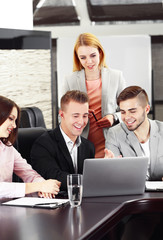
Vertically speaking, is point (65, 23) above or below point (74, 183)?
above

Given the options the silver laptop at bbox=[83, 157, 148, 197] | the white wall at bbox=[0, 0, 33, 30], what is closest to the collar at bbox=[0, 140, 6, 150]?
the silver laptop at bbox=[83, 157, 148, 197]

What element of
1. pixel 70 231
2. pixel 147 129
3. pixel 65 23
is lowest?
pixel 70 231

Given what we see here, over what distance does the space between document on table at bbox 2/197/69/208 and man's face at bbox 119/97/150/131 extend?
2.89 feet

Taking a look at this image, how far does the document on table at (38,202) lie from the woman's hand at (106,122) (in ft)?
3.42

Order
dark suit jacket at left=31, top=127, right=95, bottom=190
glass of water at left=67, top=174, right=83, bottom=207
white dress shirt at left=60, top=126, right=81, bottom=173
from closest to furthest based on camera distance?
glass of water at left=67, top=174, right=83, bottom=207
dark suit jacket at left=31, top=127, right=95, bottom=190
white dress shirt at left=60, top=126, right=81, bottom=173

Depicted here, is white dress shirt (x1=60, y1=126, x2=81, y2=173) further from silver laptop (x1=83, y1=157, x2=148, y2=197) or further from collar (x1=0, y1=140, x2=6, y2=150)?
silver laptop (x1=83, y1=157, x2=148, y2=197)

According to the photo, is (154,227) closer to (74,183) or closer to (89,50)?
(74,183)

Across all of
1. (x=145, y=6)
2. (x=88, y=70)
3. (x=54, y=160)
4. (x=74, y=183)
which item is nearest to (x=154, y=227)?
(x=74, y=183)

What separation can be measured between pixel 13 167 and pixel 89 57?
3.19 feet

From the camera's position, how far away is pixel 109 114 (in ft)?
9.99

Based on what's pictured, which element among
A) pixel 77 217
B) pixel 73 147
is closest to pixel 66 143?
pixel 73 147

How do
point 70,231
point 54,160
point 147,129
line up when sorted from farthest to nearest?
point 147,129, point 54,160, point 70,231

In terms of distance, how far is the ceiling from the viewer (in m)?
7.38

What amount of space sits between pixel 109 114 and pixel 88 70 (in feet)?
1.16
